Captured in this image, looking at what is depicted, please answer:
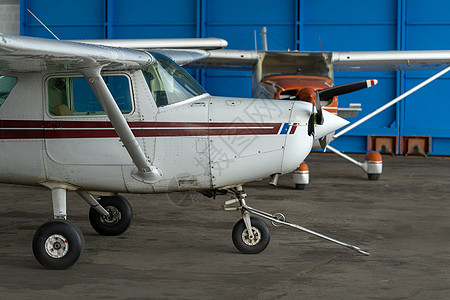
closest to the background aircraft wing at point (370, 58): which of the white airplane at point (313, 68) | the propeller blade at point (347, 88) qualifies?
the white airplane at point (313, 68)

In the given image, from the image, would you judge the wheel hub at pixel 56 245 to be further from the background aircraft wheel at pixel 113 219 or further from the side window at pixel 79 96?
the background aircraft wheel at pixel 113 219

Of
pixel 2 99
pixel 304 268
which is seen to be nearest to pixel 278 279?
pixel 304 268

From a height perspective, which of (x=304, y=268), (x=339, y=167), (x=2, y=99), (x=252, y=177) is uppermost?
(x=2, y=99)

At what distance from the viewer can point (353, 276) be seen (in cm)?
525

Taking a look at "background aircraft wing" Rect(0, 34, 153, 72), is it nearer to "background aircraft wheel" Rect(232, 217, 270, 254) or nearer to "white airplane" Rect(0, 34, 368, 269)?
"white airplane" Rect(0, 34, 368, 269)

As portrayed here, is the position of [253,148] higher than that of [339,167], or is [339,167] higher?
[253,148]

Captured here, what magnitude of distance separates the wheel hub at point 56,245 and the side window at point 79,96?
1073mm

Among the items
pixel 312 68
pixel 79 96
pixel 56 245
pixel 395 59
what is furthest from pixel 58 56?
pixel 395 59

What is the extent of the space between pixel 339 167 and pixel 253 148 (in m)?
8.78

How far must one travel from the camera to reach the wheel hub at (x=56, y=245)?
552 centimetres

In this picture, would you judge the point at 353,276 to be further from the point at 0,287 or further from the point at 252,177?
the point at 0,287

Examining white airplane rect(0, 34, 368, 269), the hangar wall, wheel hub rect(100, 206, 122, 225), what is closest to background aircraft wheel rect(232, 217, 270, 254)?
white airplane rect(0, 34, 368, 269)

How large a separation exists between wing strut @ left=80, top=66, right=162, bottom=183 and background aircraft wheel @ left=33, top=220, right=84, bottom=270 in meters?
0.73

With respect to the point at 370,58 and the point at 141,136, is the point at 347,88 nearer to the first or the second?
the point at 141,136
